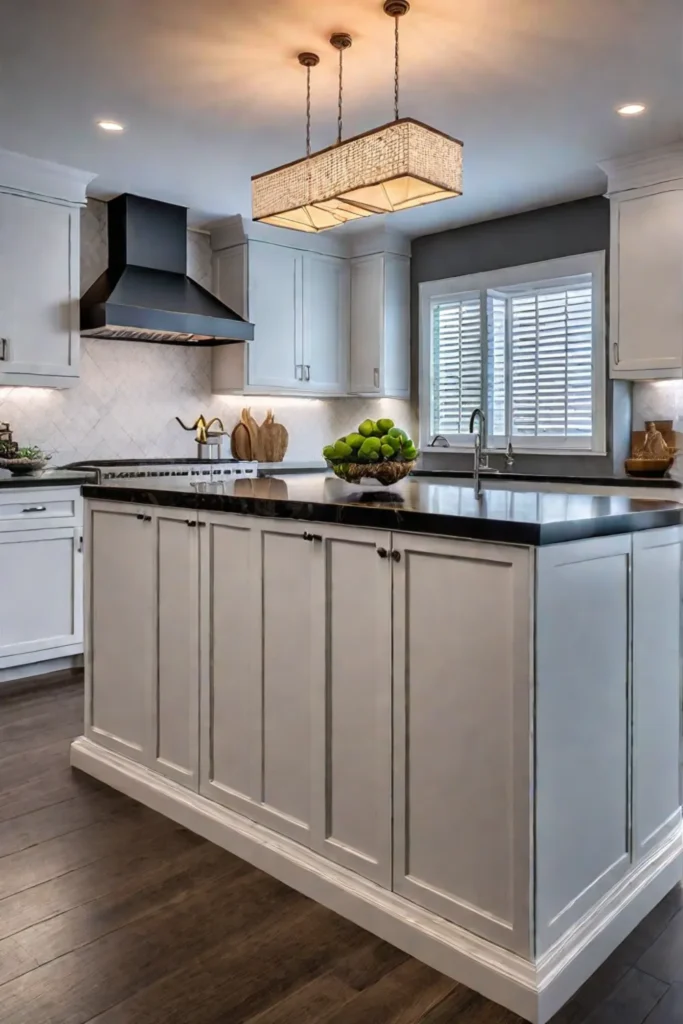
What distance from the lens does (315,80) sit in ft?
11.0

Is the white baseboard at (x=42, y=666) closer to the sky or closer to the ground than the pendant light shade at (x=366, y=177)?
closer to the ground

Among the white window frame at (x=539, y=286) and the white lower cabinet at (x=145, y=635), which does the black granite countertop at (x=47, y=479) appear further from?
the white window frame at (x=539, y=286)

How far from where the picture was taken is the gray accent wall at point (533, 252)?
191 inches

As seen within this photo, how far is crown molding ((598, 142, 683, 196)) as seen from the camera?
13.6 feet

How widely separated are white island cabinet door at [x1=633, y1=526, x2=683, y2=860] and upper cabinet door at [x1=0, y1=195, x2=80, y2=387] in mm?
3486

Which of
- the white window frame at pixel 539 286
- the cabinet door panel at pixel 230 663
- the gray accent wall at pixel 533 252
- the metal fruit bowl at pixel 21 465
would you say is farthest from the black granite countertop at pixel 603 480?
the metal fruit bowl at pixel 21 465

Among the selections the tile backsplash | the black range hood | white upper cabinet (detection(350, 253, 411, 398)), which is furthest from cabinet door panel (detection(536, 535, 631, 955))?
white upper cabinet (detection(350, 253, 411, 398))

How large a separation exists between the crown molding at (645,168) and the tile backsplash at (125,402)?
2598 mm

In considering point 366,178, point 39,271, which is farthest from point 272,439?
point 39,271

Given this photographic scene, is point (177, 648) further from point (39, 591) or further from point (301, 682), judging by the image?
point (39, 591)

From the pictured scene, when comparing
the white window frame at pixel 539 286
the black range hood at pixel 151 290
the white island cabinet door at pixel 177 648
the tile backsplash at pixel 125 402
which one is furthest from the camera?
the white window frame at pixel 539 286

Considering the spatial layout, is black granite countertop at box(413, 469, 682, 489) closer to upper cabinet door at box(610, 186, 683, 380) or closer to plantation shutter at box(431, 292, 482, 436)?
upper cabinet door at box(610, 186, 683, 380)

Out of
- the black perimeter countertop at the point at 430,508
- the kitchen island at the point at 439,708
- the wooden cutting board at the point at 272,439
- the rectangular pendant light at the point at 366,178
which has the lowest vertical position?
the kitchen island at the point at 439,708

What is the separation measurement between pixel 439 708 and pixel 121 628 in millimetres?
1355
